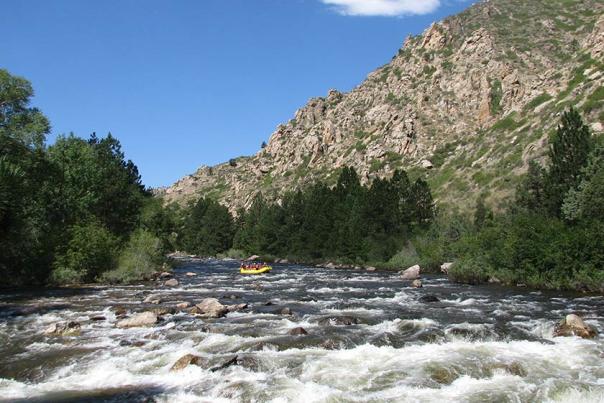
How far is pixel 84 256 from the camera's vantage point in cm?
4334

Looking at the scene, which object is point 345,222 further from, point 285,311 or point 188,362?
point 188,362

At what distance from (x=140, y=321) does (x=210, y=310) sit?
12.0 ft

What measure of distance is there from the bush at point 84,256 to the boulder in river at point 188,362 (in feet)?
96.1

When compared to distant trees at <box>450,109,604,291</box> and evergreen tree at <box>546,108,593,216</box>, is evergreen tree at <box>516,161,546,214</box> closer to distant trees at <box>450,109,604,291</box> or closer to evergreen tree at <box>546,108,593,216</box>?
distant trees at <box>450,109,604,291</box>

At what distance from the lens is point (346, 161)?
12875 cm

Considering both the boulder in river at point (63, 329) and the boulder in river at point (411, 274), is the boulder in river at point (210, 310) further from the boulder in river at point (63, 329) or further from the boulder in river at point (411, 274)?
the boulder in river at point (411, 274)

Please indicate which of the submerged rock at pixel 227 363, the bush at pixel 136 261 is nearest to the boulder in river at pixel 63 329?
the submerged rock at pixel 227 363

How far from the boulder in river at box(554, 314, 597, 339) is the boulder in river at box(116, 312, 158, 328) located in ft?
54.8

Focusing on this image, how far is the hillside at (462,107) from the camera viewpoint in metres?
82.0

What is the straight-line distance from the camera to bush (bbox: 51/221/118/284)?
41.6 metres

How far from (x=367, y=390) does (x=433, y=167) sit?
91.4 meters

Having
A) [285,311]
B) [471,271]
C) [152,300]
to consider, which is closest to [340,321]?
[285,311]

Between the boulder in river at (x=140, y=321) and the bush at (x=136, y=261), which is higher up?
the bush at (x=136, y=261)

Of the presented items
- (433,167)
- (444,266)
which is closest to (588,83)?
(433,167)
